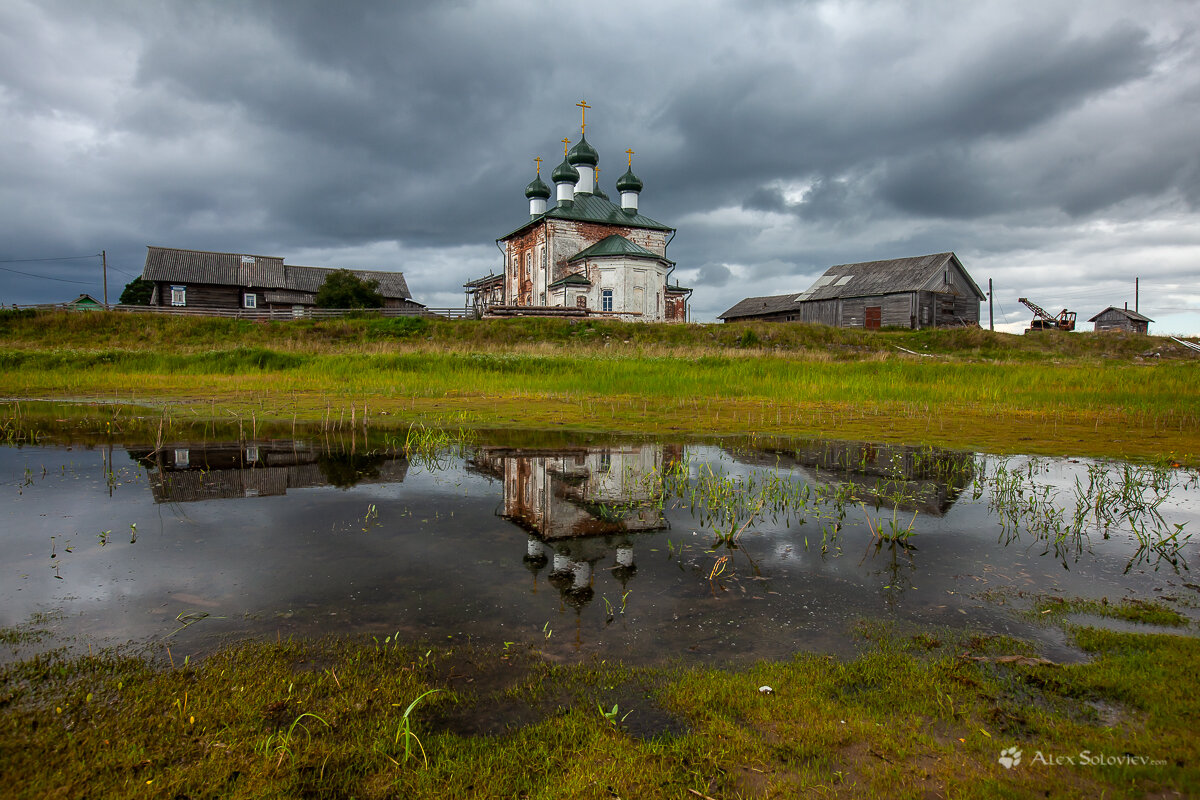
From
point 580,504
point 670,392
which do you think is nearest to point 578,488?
point 580,504

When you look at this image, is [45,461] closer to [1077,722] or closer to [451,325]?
[1077,722]

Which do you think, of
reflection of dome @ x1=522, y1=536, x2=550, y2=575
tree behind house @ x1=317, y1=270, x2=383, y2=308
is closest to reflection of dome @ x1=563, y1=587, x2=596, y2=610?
reflection of dome @ x1=522, y1=536, x2=550, y2=575

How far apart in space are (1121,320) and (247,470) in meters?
71.9

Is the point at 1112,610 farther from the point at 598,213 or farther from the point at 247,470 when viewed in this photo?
the point at 598,213

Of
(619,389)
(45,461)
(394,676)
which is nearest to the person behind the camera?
(394,676)

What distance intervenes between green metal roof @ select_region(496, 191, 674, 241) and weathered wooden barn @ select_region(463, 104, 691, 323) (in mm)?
67

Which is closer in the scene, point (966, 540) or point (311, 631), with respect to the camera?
point (311, 631)

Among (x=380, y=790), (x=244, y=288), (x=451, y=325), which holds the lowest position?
(x=380, y=790)

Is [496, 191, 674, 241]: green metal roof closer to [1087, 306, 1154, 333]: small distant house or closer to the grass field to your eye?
the grass field

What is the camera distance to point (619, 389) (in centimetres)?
1472

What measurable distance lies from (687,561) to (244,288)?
5022cm

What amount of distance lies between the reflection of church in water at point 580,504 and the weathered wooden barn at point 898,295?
34.1 metres

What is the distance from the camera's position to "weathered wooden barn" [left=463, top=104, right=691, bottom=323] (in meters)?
36.9

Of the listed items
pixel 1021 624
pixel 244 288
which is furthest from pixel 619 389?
pixel 244 288
